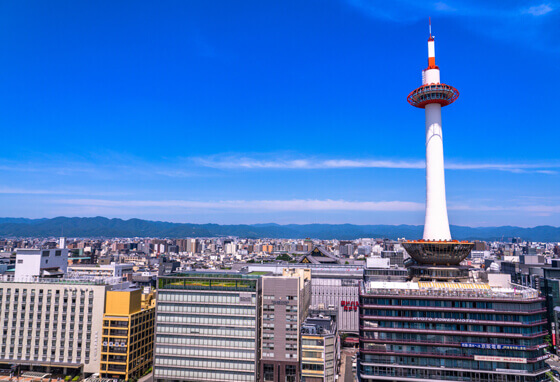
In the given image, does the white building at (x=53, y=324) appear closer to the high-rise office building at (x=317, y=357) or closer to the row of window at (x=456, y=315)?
the high-rise office building at (x=317, y=357)

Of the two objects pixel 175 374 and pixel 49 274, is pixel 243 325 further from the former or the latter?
pixel 49 274

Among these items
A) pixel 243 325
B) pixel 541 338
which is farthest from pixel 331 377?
pixel 541 338


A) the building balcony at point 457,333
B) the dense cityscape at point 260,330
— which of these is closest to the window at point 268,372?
the dense cityscape at point 260,330

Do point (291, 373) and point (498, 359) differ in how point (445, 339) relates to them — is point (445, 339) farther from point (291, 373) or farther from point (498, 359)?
point (291, 373)

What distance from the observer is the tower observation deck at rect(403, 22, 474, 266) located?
279ft

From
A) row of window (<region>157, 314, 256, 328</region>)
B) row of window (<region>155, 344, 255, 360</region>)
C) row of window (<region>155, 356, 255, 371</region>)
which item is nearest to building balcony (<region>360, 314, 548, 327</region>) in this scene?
row of window (<region>157, 314, 256, 328</region>)

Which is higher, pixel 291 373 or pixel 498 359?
pixel 498 359

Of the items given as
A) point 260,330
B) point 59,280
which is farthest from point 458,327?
point 59,280

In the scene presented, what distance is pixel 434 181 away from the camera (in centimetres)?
9375

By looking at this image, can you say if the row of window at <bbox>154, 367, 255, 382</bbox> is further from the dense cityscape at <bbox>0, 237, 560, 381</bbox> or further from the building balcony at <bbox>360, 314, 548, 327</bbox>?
the building balcony at <bbox>360, 314, 548, 327</bbox>

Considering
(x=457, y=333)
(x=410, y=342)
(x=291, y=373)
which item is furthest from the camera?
(x=291, y=373)

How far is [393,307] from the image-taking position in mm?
72188

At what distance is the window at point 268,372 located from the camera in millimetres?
85219

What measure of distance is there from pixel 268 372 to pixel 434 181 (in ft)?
183
